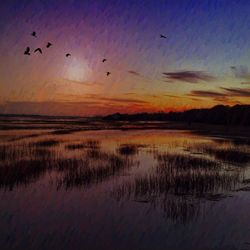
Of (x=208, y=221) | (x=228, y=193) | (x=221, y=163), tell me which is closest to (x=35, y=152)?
(x=221, y=163)

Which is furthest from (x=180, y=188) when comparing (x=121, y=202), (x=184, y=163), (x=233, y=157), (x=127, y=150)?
(x=127, y=150)

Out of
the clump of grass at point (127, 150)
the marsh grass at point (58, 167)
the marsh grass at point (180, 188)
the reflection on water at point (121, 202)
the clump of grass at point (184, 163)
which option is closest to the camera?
the reflection on water at point (121, 202)

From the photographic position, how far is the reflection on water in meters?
10.7

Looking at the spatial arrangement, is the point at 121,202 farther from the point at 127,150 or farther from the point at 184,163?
the point at 127,150

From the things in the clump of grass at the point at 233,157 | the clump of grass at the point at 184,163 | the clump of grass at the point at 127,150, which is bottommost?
the clump of grass at the point at 127,150

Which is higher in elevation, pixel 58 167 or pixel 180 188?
pixel 180 188

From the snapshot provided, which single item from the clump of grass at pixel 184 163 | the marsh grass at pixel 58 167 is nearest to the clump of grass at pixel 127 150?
the marsh grass at pixel 58 167

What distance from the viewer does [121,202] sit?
14.6 m

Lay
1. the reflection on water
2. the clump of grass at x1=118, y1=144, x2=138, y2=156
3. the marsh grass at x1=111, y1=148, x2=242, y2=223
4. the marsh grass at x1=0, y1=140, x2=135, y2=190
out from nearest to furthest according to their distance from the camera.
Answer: the reflection on water < the marsh grass at x1=111, y1=148, x2=242, y2=223 < the marsh grass at x1=0, y1=140, x2=135, y2=190 < the clump of grass at x1=118, y1=144, x2=138, y2=156

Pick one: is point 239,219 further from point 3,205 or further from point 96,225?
point 3,205

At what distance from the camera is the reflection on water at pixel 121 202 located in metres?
10.7

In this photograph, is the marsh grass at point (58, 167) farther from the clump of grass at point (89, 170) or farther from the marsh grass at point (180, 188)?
the marsh grass at point (180, 188)

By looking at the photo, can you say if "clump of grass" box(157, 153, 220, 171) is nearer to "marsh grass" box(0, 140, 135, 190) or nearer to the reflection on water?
the reflection on water

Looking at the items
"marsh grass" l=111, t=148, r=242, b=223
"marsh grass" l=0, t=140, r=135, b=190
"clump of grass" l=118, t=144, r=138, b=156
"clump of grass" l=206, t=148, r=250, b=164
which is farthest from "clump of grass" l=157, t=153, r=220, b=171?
"clump of grass" l=118, t=144, r=138, b=156
